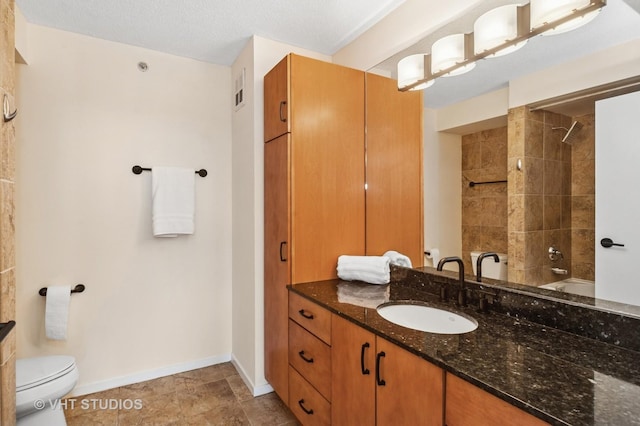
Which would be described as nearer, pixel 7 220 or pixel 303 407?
pixel 7 220

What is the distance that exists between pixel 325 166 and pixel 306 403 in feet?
4.35

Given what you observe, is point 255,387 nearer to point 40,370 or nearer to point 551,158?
point 40,370

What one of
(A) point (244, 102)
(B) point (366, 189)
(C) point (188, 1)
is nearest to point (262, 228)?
(B) point (366, 189)

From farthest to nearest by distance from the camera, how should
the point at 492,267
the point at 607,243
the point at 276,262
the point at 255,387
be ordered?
the point at 255,387 < the point at 276,262 < the point at 492,267 < the point at 607,243

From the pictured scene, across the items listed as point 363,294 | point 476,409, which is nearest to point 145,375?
point 363,294

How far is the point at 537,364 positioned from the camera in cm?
92

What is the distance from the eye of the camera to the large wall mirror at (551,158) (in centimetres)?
102

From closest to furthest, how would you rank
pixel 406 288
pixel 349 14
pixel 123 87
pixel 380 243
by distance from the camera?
pixel 406 288, pixel 349 14, pixel 380 243, pixel 123 87

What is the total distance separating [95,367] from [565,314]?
275cm

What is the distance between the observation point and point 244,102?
7.88 feet

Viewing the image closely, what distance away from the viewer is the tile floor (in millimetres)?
1966

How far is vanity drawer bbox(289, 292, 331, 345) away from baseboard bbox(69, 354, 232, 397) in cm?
118

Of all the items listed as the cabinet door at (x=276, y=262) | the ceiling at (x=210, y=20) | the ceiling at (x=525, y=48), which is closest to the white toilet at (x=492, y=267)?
the ceiling at (x=525, y=48)

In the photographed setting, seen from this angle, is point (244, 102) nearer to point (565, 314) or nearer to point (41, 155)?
point (41, 155)
